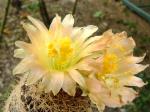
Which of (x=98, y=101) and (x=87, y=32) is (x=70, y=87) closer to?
(x=98, y=101)

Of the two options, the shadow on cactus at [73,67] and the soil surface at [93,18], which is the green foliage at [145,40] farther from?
the shadow on cactus at [73,67]

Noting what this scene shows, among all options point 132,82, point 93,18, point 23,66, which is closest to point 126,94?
point 132,82

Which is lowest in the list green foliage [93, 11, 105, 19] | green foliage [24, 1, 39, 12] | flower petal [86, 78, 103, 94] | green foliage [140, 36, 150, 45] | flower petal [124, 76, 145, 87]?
green foliage [140, 36, 150, 45]

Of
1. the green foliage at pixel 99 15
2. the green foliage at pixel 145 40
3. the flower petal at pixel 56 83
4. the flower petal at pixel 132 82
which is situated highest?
the flower petal at pixel 56 83

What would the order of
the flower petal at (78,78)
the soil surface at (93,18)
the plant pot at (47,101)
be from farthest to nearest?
the soil surface at (93,18), the plant pot at (47,101), the flower petal at (78,78)

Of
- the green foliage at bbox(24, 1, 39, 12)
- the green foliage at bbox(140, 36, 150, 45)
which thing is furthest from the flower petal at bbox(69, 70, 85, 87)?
the green foliage at bbox(24, 1, 39, 12)

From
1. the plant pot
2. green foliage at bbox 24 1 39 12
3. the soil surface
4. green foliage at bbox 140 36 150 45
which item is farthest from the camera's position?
green foliage at bbox 24 1 39 12

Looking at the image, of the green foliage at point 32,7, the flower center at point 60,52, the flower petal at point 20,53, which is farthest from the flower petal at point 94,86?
the green foliage at point 32,7

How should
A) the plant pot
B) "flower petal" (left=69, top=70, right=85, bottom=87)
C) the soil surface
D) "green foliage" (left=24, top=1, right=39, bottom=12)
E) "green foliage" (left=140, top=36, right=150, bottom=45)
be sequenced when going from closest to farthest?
"flower petal" (left=69, top=70, right=85, bottom=87) < the plant pot < the soil surface < "green foliage" (left=140, top=36, right=150, bottom=45) < "green foliage" (left=24, top=1, right=39, bottom=12)

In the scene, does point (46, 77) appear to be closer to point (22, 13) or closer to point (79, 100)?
point (79, 100)

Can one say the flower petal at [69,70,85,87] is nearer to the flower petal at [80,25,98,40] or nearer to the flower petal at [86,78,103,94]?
the flower petal at [86,78,103,94]
